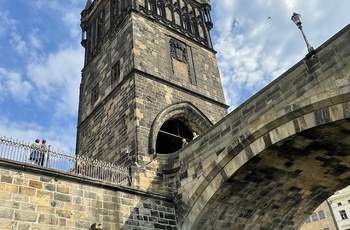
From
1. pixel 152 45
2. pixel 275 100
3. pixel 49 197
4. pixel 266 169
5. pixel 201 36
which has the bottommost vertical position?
pixel 49 197

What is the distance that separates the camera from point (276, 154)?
9125 millimetres

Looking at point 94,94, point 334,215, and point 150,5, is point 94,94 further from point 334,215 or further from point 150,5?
point 334,215

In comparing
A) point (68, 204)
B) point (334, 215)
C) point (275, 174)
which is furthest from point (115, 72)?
point (334, 215)

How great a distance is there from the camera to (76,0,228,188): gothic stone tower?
12.6m

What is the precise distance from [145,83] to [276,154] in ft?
20.5

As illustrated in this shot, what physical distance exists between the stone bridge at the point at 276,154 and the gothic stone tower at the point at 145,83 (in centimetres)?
205

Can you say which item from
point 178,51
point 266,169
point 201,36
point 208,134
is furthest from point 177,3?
point 266,169

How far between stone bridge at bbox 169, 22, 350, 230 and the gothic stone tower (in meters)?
2.05

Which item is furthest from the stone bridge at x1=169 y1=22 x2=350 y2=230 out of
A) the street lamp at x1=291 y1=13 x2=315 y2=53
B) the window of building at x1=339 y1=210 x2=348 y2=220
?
the window of building at x1=339 y1=210 x2=348 y2=220

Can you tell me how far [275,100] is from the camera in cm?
840

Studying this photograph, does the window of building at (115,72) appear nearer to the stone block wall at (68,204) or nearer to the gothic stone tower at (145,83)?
the gothic stone tower at (145,83)

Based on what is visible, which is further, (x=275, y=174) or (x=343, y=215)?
(x=343, y=215)

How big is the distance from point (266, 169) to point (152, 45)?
25.6ft

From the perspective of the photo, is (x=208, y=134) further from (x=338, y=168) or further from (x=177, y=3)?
(x=177, y=3)
